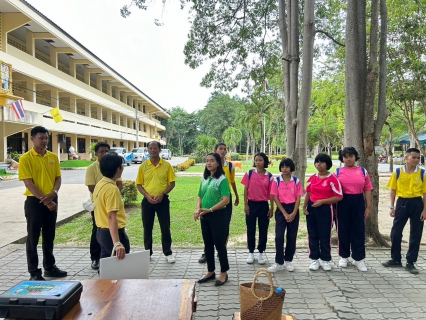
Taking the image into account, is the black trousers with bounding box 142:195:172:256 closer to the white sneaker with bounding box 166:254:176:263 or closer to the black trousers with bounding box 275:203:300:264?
the white sneaker with bounding box 166:254:176:263

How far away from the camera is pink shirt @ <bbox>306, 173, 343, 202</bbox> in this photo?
4.29 metres

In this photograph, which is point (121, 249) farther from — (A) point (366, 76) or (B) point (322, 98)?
(B) point (322, 98)

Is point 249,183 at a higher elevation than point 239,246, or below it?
higher

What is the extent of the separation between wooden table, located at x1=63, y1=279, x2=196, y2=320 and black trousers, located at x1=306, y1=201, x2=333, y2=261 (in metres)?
2.54

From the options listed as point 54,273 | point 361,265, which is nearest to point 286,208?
point 361,265

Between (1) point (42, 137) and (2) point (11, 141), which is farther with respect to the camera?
(2) point (11, 141)

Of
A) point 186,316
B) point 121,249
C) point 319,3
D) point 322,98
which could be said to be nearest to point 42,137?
point 121,249

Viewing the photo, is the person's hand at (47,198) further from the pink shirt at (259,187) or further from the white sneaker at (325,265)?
the white sneaker at (325,265)

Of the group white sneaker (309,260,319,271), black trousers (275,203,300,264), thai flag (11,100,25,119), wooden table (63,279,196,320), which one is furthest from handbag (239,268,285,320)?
thai flag (11,100,25,119)

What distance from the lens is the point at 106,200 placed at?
119 inches

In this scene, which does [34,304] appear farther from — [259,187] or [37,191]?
[259,187]

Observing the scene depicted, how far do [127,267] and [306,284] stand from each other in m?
2.29

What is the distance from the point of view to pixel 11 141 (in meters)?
23.7

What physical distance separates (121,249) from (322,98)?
14.8 meters
